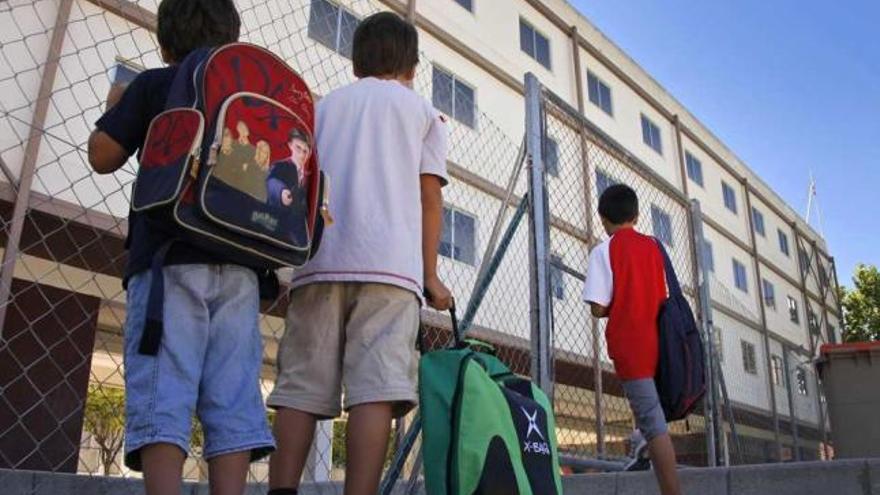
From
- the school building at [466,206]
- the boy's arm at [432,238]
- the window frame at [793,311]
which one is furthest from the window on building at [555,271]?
the window frame at [793,311]

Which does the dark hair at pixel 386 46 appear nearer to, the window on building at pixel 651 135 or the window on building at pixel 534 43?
the window on building at pixel 534 43

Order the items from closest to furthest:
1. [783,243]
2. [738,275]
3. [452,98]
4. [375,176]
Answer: [375,176], [452,98], [738,275], [783,243]

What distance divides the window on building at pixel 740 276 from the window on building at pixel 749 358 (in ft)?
7.52

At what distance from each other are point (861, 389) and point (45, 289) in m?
8.57

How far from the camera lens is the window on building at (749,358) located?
1966 centimetres

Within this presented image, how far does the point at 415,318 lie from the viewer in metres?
1.94

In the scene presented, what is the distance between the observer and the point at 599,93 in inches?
689

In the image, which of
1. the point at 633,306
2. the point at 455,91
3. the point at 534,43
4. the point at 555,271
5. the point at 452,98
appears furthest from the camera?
the point at 534,43

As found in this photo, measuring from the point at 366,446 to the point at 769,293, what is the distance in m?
24.7

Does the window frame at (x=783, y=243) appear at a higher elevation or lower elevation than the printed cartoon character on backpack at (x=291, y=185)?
higher

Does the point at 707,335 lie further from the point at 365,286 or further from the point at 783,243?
the point at 783,243

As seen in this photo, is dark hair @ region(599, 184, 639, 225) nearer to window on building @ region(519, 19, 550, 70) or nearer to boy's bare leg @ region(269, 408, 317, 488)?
boy's bare leg @ region(269, 408, 317, 488)

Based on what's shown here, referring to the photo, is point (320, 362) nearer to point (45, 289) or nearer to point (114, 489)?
point (114, 489)

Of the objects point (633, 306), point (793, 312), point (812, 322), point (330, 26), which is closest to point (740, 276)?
point (793, 312)
